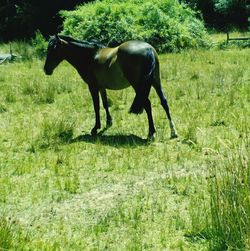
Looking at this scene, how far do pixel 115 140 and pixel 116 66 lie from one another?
50.6 inches

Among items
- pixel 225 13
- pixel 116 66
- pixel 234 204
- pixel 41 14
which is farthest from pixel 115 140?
pixel 41 14

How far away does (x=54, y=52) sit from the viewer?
9656 mm

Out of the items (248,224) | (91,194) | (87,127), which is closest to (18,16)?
(87,127)

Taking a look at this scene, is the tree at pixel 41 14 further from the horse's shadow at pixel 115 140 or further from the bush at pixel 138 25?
the horse's shadow at pixel 115 140

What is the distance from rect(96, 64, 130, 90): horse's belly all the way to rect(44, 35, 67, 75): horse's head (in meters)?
0.85

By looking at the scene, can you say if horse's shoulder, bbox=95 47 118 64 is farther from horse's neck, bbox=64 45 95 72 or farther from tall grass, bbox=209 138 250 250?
tall grass, bbox=209 138 250 250

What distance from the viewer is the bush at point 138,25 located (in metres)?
19.1

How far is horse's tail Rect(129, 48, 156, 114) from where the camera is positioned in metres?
8.32

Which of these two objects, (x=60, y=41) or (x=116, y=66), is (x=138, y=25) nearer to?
(x=60, y=41)

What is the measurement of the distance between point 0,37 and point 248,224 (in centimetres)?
2782

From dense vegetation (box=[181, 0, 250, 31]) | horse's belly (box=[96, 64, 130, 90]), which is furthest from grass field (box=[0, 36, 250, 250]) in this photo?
dense vegetation (box=[181, 0, 250, 31])

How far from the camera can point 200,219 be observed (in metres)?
5.33

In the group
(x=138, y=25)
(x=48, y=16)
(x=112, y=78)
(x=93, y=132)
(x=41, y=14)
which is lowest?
(x=48, y=16)

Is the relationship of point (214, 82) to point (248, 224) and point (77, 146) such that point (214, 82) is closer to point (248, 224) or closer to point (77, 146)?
point (77, 146)
